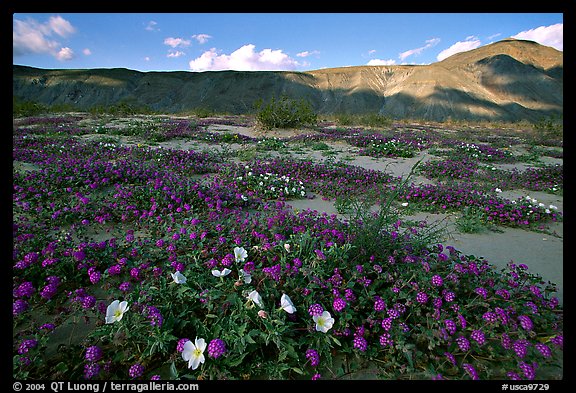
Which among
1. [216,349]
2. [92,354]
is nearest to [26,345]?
[92,354]

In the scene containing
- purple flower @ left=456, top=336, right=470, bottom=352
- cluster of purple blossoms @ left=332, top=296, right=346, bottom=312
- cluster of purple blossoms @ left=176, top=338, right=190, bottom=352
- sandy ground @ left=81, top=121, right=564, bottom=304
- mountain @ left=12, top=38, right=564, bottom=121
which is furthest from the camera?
mountain @ left=12, top=38, right=564, bottom=121

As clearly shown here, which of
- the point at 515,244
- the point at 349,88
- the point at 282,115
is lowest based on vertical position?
the point at 515,244

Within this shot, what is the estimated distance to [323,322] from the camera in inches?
72.7

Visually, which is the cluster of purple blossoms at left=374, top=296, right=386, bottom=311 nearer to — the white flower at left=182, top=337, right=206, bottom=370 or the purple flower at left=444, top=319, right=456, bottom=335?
the purple flower at left=444, top=319, right=456, bottom=335

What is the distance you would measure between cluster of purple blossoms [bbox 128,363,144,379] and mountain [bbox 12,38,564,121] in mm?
64076

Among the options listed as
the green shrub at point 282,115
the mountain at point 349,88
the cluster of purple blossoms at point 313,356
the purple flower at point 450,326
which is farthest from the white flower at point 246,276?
the mountain at point 349,88

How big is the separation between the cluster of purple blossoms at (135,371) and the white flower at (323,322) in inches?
41.5

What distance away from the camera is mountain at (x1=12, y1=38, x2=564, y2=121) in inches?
2466

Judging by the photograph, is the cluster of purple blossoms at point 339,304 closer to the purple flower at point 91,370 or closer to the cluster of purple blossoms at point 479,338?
the cluster of purple blossoms at point 479,338

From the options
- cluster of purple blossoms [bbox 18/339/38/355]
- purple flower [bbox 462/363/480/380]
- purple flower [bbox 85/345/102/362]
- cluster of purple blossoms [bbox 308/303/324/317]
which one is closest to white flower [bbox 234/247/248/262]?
cluster of purple blossoms [bbox 308/303/324/317]

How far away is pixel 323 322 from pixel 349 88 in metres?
81.2

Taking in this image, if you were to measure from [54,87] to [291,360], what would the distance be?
314 feet

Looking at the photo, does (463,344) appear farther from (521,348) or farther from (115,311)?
(115,311)

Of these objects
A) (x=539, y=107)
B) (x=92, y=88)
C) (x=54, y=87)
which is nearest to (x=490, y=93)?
(x=539, y=107)
